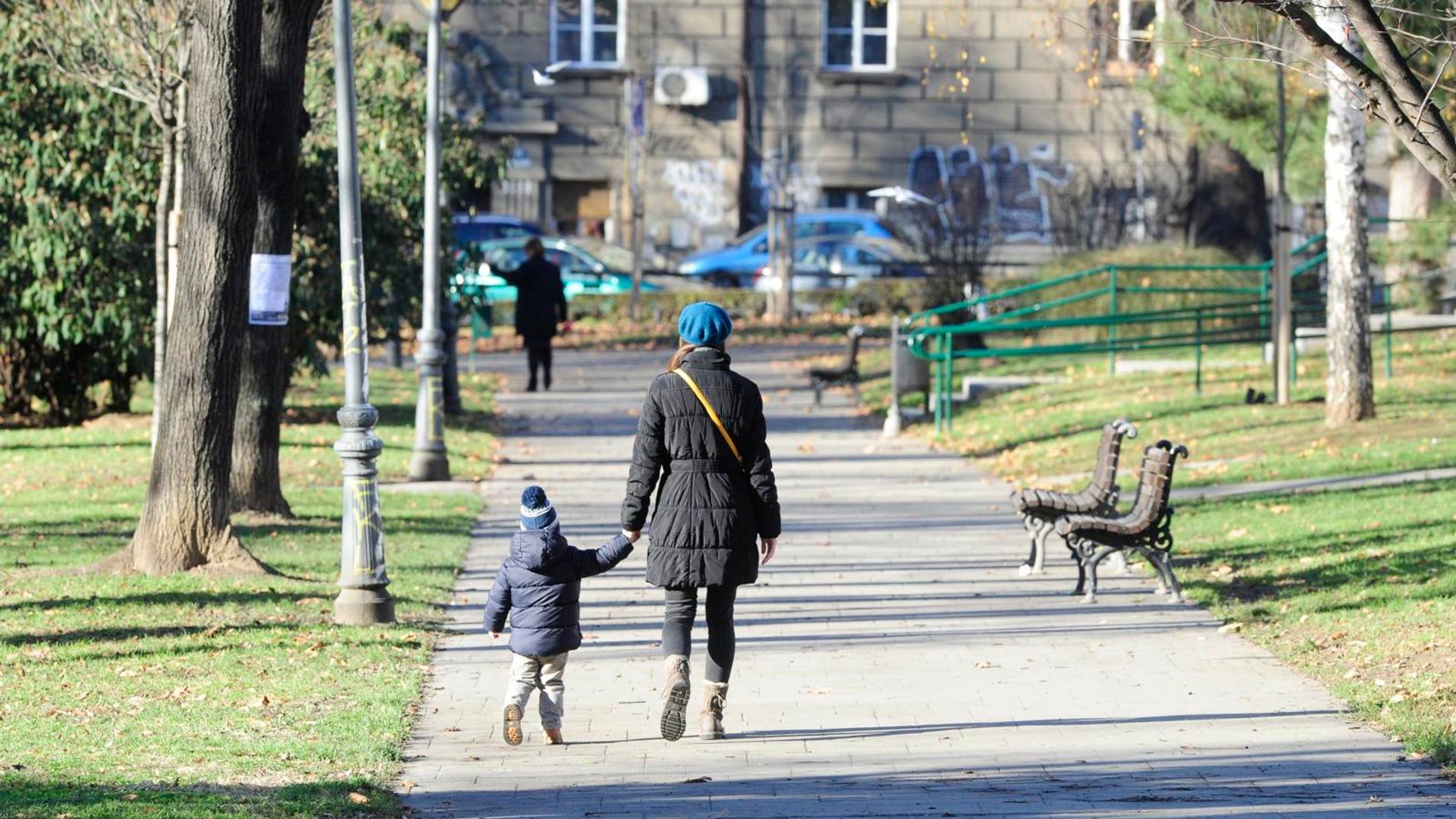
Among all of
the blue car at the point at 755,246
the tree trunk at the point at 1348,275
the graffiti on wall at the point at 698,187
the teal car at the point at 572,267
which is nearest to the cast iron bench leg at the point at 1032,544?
the tree trunk at the point at 1348,275

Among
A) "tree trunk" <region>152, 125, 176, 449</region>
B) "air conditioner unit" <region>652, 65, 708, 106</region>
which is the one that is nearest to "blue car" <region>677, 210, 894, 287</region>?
"air conditioner unit" <region>652, 65, 708, 106</region>

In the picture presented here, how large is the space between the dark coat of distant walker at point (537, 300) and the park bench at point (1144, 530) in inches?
499

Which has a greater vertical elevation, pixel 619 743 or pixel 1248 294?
pixel 1248 294

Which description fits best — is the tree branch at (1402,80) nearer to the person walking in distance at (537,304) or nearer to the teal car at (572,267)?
the person walking in distance at (537,304)

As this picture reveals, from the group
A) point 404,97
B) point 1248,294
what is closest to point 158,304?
point 404,97

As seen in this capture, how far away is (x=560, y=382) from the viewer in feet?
83.7

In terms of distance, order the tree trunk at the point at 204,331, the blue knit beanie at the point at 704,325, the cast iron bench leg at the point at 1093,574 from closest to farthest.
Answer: the blue knit beanie at the point at 704,325
the cast iron bench leg at the point at 1093,574
the tree trunk at the point at 204,331

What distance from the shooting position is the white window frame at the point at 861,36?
130ft

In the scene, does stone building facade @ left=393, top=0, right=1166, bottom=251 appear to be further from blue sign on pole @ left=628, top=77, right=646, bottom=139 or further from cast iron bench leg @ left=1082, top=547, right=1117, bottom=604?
cast iron bench leg @ left=1082, top=547, right=1117, bottom=604

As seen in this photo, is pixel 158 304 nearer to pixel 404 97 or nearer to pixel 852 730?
pixel 404 97

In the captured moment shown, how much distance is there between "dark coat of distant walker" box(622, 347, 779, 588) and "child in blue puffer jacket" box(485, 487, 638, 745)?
0.58 ft

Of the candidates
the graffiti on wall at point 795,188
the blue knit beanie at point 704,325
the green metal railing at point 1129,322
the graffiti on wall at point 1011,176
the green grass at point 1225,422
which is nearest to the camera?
the blue knit beanie at point 704,325

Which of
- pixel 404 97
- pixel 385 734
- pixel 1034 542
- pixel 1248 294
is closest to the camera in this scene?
pixel 385 734

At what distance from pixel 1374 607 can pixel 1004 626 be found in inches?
72.6
